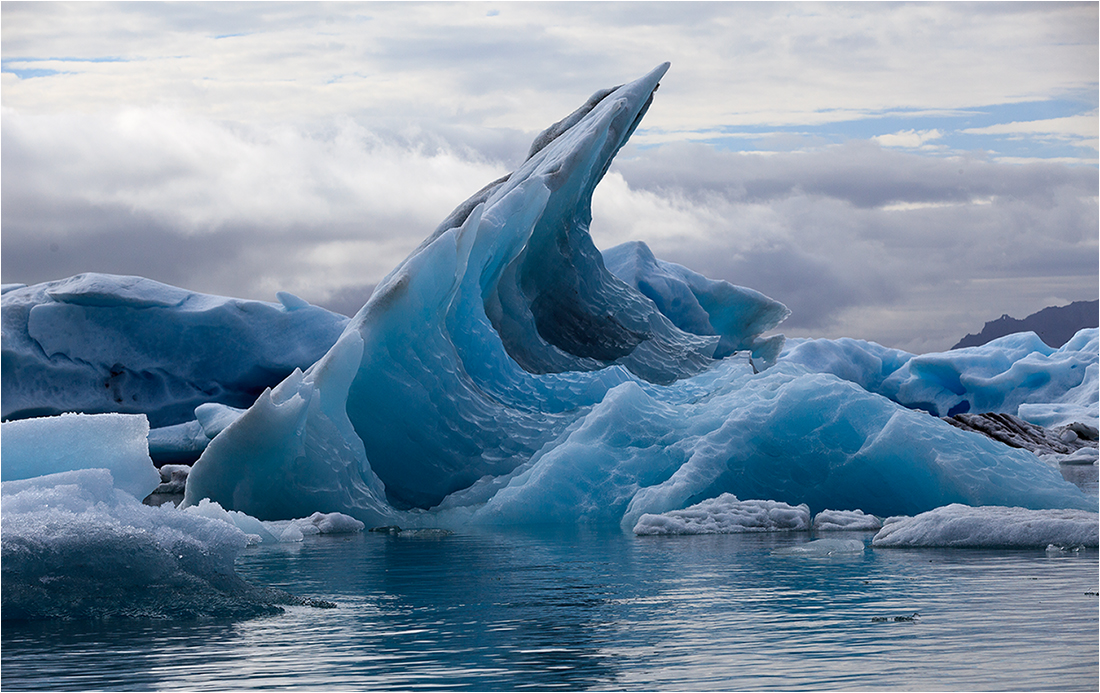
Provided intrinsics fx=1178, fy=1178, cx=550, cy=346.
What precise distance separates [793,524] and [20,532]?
23.1 feet

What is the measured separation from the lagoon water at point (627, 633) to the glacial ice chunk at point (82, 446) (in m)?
1.09

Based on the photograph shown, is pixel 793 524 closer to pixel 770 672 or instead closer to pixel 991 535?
pixel 991 535

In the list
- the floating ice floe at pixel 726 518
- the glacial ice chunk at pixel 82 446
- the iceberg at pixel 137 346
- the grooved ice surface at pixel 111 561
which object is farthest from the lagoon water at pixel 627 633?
the iceberg at pixel 137 346

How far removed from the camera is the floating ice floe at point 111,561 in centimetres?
488

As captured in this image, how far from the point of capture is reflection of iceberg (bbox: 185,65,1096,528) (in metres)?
10.9

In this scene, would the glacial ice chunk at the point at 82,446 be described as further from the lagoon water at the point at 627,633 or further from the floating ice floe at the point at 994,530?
the floating ice floe at the point at 994,530

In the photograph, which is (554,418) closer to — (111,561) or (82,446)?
(82,446)

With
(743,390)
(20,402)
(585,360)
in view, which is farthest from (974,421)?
(20,402)

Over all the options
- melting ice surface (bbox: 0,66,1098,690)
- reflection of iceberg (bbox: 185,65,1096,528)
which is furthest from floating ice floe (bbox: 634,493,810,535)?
reflection of iceberg (bbox: 185,65,1096,528)

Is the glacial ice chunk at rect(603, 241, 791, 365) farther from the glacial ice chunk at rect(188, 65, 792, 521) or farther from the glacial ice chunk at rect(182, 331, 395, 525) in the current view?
the glacial ice chunk at rect(182, 331, 395, 525)

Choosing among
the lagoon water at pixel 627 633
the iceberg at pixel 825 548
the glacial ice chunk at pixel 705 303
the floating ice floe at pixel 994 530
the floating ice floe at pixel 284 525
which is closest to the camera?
the lagoon water at pixel 627 633

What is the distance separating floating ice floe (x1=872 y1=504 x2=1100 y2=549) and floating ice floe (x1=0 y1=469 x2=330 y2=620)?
4.83 m

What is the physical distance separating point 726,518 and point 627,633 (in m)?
5.85

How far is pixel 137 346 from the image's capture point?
22672 mm
